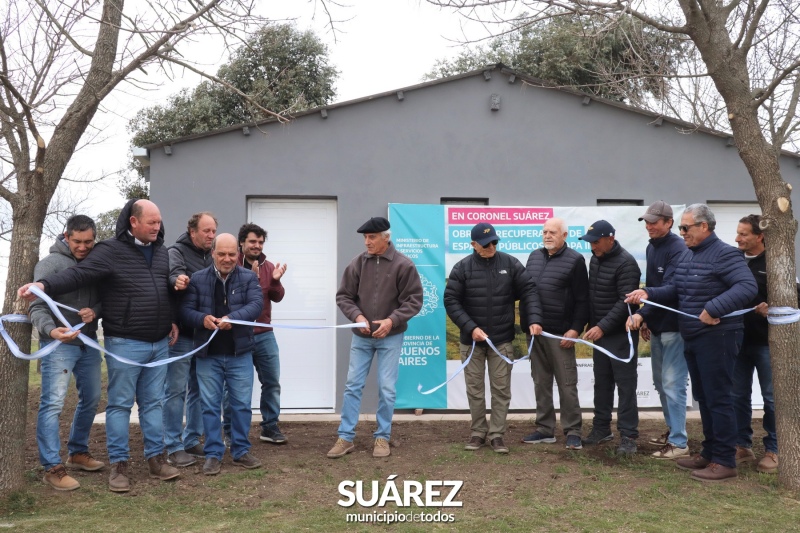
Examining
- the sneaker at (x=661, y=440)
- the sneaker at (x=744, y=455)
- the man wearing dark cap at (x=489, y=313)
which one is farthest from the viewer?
the sneaker at (x=661, y=440)

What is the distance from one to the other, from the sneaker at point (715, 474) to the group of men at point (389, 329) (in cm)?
1

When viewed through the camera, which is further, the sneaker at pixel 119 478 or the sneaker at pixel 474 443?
the sneaker at pixel 474 443

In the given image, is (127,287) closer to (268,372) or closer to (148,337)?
(148,337)

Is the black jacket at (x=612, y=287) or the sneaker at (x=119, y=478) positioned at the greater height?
the black jacket at (x=612, y=287)

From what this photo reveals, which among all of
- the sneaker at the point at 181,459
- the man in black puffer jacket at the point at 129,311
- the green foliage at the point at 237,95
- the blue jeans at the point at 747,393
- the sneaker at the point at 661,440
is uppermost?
the green foliage at the point at 237,95

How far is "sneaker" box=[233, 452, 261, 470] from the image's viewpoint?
5512 millimetres

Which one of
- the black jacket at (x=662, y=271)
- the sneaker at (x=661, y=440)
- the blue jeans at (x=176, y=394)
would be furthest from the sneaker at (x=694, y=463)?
the blue jeans at (x=176, y=394)

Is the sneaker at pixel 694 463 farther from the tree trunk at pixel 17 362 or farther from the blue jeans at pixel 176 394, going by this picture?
the tree trunk at pixel 17 362

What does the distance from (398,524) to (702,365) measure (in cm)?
266

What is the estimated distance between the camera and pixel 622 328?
6.12 m

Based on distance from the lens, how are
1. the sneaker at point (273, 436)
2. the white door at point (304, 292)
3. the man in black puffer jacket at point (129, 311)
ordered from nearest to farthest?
the man in black puffer jacket at point (129, 311), the sneaker at point (273, 436), the white door at point (304, 292)

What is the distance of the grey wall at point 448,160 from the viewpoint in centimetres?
811

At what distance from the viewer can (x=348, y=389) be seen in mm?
6047

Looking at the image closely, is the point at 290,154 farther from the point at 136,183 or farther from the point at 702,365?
the point at 136,183
